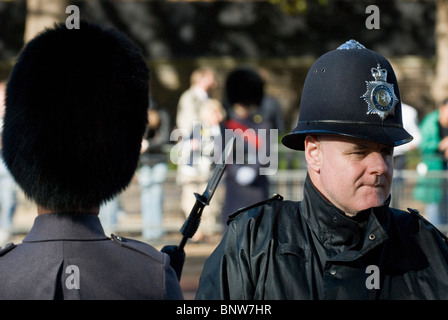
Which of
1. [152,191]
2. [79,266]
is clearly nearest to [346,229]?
[79,266]

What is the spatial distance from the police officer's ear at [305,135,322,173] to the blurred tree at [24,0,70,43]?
779 centimetres

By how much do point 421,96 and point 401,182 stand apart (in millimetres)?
13767

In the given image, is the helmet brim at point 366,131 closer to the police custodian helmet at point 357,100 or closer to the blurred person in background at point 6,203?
the police custodian helmet at point 357,100

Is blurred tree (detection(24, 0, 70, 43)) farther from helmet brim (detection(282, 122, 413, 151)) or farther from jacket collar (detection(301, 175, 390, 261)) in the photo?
jacket collar (detection(301, 175, 390, 261))

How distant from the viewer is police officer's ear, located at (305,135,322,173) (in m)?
3.11

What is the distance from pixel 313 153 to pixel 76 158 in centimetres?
90

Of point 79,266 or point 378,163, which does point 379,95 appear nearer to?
point 378,163

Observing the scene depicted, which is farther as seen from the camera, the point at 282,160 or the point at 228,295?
the point at 282,160

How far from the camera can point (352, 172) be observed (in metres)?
2.98

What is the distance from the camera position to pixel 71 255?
2.71m

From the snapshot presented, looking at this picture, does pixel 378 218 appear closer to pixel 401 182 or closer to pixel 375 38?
pixel 401 182
